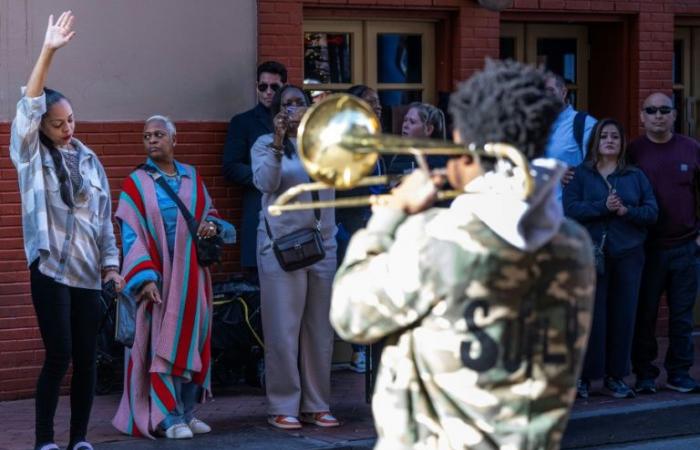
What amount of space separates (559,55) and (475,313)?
8369 mm

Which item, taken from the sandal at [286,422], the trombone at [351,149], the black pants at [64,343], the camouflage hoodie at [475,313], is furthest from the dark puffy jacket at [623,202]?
the camouflage hoodie at [475,313]

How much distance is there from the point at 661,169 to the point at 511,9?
206 cm

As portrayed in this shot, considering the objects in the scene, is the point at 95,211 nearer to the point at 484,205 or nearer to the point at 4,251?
the point at 4,251

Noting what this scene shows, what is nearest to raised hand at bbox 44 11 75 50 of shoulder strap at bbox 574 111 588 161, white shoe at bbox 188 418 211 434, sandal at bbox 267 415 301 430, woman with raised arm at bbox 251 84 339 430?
woman with raised arm at bbox 251 84 339 430

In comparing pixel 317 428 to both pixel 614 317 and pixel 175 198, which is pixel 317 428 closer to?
pixel 175 198

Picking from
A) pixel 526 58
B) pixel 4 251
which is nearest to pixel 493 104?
pixel 4 251

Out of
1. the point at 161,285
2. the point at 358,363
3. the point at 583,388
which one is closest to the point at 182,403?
the point at 161,285

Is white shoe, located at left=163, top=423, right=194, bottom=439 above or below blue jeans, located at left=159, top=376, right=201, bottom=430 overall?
below

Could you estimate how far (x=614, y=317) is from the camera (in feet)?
30.4

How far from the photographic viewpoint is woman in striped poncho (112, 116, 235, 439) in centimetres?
775

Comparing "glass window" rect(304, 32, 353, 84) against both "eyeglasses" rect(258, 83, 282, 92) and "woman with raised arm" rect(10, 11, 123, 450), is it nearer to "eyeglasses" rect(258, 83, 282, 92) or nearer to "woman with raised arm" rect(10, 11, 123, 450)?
"eyeglasses" rect(258, 83, 282, 92)

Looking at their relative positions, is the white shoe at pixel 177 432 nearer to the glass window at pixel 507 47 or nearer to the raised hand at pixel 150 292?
the raised hand at pixel 150 292

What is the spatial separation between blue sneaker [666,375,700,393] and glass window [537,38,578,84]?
3.01 m

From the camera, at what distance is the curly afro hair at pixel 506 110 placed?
11.3 feet
